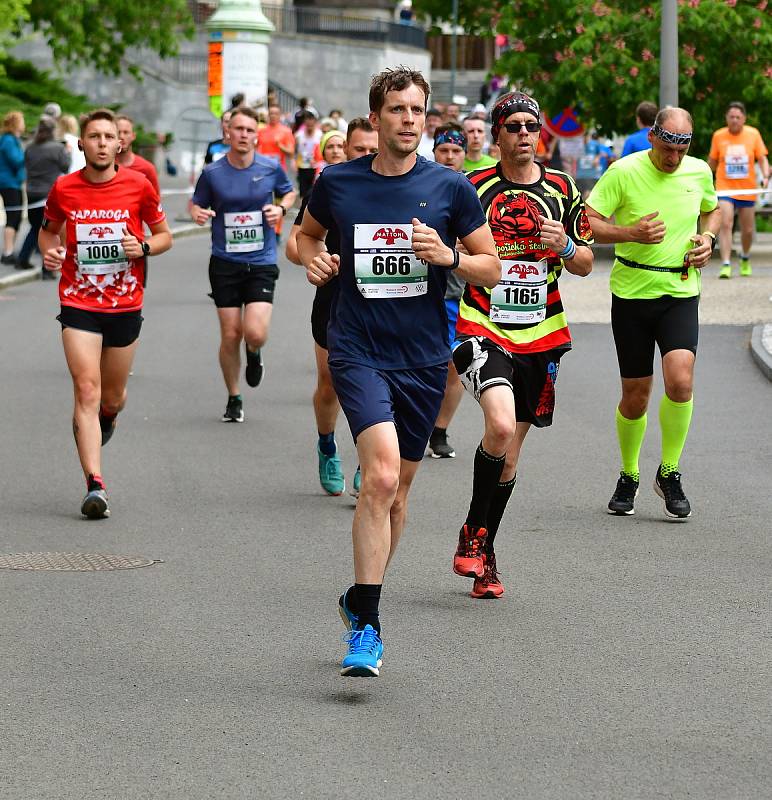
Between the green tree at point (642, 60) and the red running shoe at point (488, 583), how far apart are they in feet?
56.4

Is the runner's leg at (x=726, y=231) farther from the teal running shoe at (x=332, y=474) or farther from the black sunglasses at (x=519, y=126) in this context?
the black sunglasses at (x=519, y=126)

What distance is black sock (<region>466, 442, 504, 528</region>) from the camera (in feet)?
24.0

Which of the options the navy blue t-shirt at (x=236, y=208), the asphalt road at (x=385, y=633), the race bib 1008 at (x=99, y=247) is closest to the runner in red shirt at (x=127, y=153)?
the navy blue t-shirt at (x=236, y=208)

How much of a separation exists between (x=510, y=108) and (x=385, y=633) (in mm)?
2163

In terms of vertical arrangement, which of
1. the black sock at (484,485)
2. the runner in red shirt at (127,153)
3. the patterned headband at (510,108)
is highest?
the patterned headband at (510,108)

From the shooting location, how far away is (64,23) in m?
40.0

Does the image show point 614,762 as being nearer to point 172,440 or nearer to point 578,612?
point 578,612

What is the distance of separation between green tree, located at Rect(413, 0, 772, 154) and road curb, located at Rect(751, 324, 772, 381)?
7.84m

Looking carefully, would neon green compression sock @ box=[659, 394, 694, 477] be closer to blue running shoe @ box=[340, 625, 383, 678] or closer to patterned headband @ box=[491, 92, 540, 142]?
patterned headband @ box=[491, 92, 540, 142]

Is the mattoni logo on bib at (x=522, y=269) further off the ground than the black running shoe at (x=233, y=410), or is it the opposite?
the mattoni logo on bib at (x=522, y=269)

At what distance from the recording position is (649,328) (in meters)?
9.16

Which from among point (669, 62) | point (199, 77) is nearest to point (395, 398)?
point (669, 62)

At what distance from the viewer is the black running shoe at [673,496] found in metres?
9.00

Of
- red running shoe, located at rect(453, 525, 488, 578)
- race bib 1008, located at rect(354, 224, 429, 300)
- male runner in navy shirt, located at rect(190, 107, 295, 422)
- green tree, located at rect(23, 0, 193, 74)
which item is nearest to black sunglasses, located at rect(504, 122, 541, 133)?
race bib 1008, located at rect(354, 224, 429, 300)
